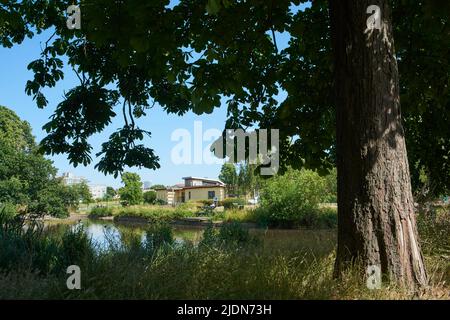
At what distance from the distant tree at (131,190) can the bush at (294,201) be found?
34.2 m

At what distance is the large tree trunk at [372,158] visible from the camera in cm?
479

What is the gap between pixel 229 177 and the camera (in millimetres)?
68438

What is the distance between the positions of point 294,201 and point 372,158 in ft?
77.4

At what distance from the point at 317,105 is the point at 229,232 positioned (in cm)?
488

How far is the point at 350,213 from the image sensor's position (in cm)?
498

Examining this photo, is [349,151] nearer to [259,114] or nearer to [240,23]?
[240,23]

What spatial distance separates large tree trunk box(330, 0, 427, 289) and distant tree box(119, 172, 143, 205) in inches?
2216

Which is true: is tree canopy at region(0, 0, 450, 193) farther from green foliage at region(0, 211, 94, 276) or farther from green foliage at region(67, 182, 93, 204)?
green foliage at region(67, 182, 93, 204)

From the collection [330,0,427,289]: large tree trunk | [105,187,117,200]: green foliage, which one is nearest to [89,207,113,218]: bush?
[105,187,117,200]: green foliage

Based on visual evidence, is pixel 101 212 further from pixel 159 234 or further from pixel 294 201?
pixel 159 234

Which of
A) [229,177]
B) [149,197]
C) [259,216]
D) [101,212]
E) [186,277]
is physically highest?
[229,177]

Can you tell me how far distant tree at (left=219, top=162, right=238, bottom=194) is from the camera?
6138cm

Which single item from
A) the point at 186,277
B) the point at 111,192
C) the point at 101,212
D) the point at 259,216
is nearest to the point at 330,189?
the point at 259,216
